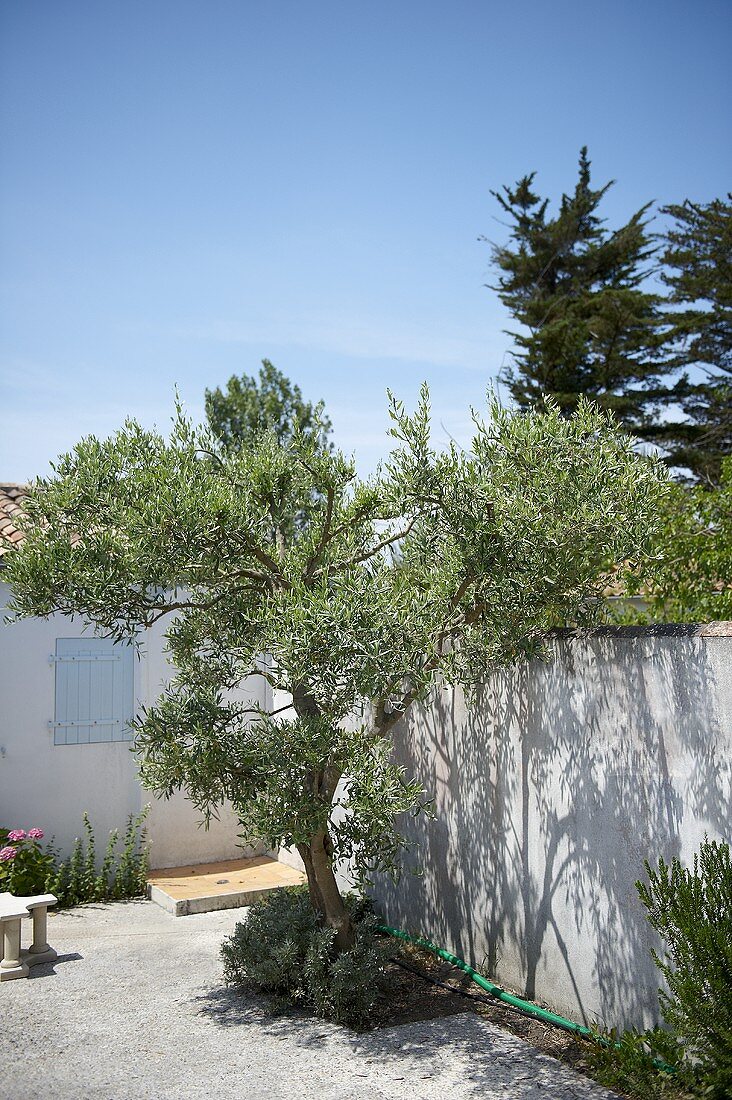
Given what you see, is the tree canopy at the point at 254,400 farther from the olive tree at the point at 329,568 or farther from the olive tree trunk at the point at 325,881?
the olive tree trunk at the point at 325,881

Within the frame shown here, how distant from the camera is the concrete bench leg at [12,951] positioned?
5.92m

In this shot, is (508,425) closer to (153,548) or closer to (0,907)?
(153,548)

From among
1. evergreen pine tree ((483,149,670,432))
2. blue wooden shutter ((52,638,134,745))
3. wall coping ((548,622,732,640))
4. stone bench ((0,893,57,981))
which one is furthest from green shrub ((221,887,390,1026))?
evergreen pine tree ((483,149,670,432))

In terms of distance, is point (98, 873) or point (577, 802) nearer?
point (577, 802)

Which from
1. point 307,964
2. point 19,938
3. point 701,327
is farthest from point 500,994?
point 701,327

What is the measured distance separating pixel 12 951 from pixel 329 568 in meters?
3.61

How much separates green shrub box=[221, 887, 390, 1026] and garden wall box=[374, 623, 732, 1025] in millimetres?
779

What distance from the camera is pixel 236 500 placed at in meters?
4.82

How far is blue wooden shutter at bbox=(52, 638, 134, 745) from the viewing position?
8477 millimetres

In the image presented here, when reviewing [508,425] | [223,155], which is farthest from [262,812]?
[223,155]

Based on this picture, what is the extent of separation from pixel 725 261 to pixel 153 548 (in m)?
21.6

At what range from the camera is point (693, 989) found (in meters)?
3.50

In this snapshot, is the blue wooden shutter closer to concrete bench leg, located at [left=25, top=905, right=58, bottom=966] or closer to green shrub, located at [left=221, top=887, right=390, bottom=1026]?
concrete bench leg, located at [left=25, top=905, right=58, bottom=966]

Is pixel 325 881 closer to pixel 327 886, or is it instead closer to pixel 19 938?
pixel 327 886
